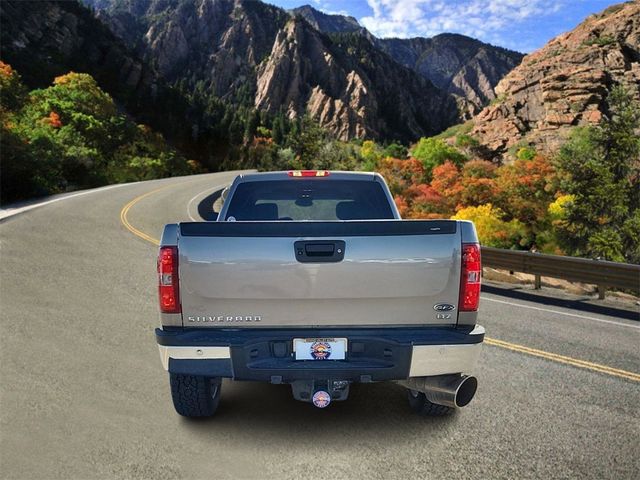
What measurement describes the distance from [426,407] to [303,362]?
4.69 ft

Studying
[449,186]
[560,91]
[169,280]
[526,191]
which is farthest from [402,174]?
[169,280]

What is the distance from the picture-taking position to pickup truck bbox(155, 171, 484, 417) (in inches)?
132

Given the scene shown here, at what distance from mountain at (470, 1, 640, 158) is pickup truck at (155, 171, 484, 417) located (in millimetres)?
72726

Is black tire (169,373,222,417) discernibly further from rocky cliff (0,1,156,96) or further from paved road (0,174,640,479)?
rocky cliff (0,1,156,96)

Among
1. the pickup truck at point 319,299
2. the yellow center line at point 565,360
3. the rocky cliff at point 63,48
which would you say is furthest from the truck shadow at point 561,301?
the rocky cliff at point 63,48

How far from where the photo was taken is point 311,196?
5.10m

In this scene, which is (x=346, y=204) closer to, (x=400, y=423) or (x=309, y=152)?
(x=400, y=423)

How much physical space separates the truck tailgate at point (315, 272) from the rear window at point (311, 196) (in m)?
1.42

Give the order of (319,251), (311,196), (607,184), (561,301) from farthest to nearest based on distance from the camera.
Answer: (607,184), (561,301), (311,196), (319,251)

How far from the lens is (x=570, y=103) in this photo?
240ft

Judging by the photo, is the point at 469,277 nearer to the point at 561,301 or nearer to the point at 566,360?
the point at 566,360

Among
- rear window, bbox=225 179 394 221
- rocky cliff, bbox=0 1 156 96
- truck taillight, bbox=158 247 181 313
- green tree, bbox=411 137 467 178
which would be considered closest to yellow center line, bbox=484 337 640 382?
rear window, bbox=225 179 394 221

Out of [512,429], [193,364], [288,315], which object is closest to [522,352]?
[512,429]

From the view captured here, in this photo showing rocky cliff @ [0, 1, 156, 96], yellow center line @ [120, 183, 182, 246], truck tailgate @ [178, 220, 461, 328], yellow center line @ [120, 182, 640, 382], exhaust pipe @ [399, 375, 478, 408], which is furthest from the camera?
rocky cliff @ [0, 1, 156, 96]
